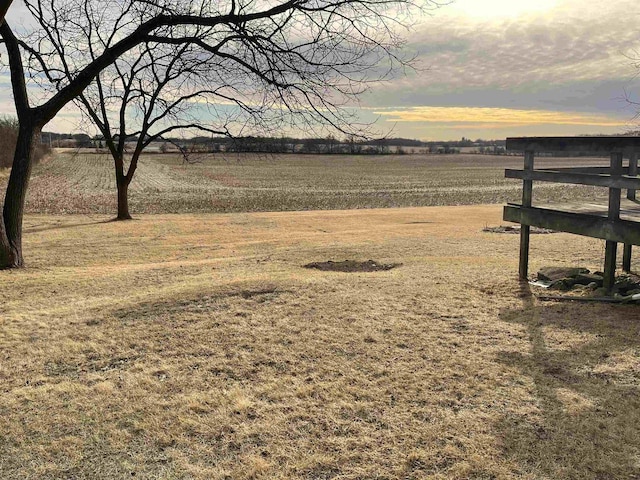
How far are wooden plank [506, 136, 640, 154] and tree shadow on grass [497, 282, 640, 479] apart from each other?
175 cm

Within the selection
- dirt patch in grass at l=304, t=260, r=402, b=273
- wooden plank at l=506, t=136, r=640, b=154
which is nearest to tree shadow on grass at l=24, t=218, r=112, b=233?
dirt patch in grass at l=304, t=260, r=402, b=273

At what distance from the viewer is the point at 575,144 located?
6422 mm

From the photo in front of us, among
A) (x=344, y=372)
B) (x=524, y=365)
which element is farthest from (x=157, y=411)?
(x=524, y=365)

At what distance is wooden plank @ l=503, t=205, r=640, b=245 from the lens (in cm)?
596

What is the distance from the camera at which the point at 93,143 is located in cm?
1984

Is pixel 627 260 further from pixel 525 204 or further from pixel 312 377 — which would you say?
pixel 312 377

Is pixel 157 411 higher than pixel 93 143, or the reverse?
pixel 93 143

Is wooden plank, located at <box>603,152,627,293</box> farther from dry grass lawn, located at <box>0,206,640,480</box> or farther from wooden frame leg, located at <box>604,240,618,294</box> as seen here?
dry grass lawn, located at <box>0,206,640,480</box>

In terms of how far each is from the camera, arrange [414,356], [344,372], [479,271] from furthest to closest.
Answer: [479,271] → [414,356] → [344,372]

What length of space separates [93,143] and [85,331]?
1617 centimetres

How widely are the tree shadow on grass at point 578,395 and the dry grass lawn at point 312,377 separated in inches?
0.6

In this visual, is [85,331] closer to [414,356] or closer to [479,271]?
[414,356]

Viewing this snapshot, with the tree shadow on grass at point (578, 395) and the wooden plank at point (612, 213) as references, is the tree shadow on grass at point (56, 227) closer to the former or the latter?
the tree shadow on grass at point (578, 395)

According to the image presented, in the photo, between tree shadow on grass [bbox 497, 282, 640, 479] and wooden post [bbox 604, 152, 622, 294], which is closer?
tree shadow on grass [bbox 497, 282, 640, 479]
